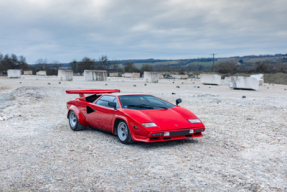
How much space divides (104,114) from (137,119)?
1313 millimetres

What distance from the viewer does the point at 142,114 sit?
6.12m

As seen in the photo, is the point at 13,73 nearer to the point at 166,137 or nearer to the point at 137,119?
the point at 137,119

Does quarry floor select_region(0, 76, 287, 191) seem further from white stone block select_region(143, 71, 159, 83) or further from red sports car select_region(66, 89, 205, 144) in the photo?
white stone block select_region(143, 71, 159, 83)

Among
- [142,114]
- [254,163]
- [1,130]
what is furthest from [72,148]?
[254,163]

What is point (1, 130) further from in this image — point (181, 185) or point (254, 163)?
point (254, 163)

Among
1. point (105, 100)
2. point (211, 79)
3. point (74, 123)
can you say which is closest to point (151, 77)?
point (211, 79)

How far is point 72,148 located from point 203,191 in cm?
329

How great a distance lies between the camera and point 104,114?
273 inches

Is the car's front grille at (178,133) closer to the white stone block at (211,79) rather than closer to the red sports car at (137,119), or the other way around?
the red sports car at (137,119)

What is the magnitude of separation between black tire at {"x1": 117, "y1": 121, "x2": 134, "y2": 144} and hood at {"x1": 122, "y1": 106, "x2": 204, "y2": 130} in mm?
336

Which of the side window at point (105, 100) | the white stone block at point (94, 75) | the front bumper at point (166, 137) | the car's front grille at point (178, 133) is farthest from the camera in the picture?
the white stone block at point (94, 75)

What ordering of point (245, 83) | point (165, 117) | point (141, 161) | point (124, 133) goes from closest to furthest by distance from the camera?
point (141, 161) < point (165, 117) < point (124, 133) < point (245, 83)

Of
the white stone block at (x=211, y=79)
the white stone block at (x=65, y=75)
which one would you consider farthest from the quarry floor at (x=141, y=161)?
the white stone block at (x=65, y=75)

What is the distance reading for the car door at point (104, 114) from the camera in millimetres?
6689
